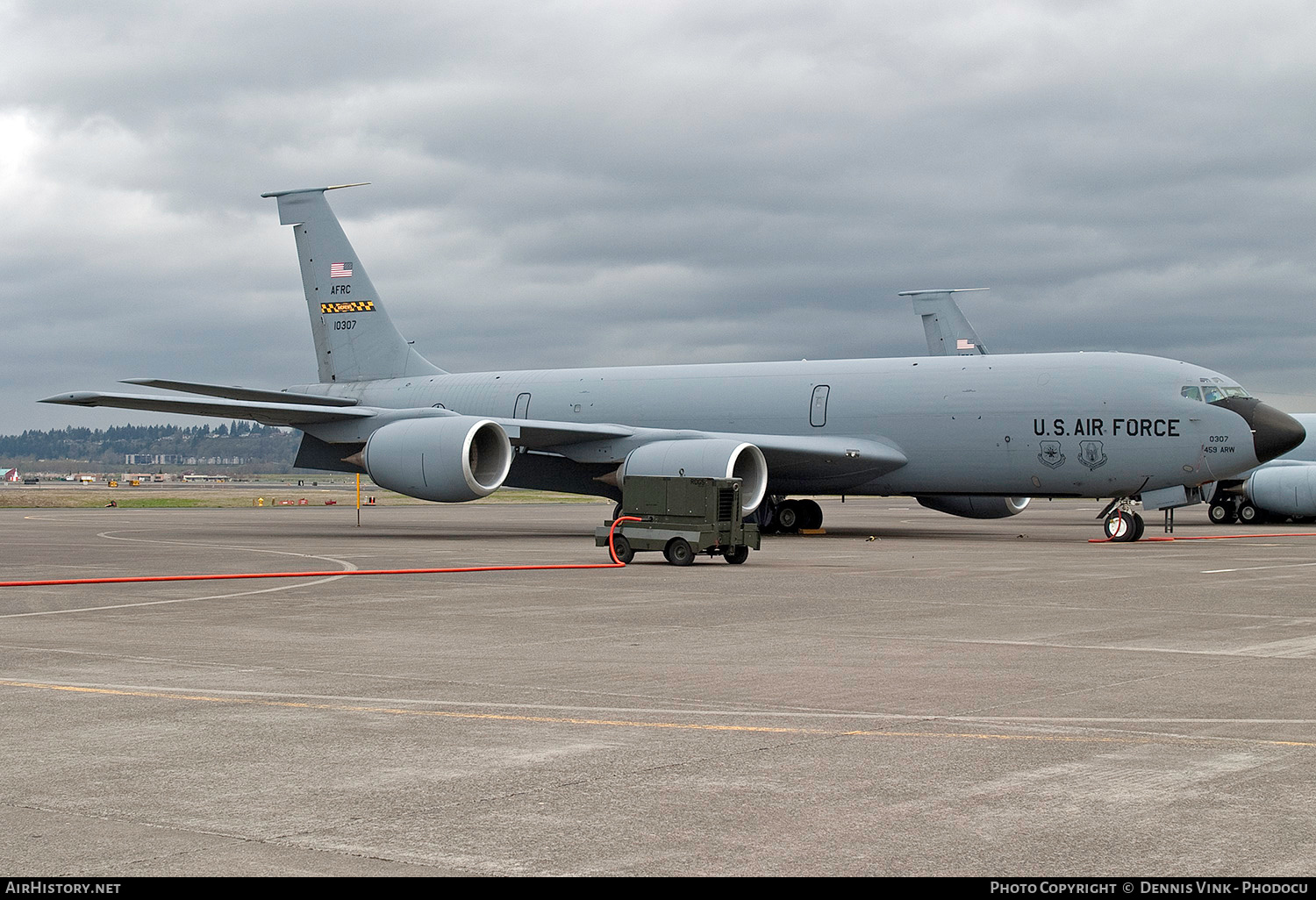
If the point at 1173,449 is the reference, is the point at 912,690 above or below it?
below

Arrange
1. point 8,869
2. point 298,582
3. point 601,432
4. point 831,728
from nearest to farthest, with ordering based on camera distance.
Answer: point 8,869
point 831,728
point 298,582
point 601,432

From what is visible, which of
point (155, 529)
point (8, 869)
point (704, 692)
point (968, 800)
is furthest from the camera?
point (155, 529)

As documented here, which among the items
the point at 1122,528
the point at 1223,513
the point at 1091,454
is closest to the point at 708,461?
the point at 1091,454

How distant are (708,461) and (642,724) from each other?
19852 millimetres

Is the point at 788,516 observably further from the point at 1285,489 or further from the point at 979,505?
the point at 1285,489

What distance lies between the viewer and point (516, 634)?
1265 cm

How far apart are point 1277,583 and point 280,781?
15905 mm

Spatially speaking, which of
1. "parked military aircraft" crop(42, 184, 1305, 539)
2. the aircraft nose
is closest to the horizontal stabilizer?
"parked military aircraft" crop(42, 184, 1305, 539)

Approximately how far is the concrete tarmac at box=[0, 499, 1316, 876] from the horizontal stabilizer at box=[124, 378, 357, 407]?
17551 millimetres

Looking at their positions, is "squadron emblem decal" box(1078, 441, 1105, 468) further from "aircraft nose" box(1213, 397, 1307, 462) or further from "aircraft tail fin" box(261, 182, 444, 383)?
"aircraft tail fin" box(261, 182, 444, 383)

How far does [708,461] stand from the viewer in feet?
91.4

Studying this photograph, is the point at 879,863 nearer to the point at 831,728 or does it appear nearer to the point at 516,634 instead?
the point at 831,728

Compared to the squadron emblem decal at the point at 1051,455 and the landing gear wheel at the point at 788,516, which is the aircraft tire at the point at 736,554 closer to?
the squadron emblem decal at the point at 1051,455

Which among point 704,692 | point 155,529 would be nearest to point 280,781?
point 704,692
